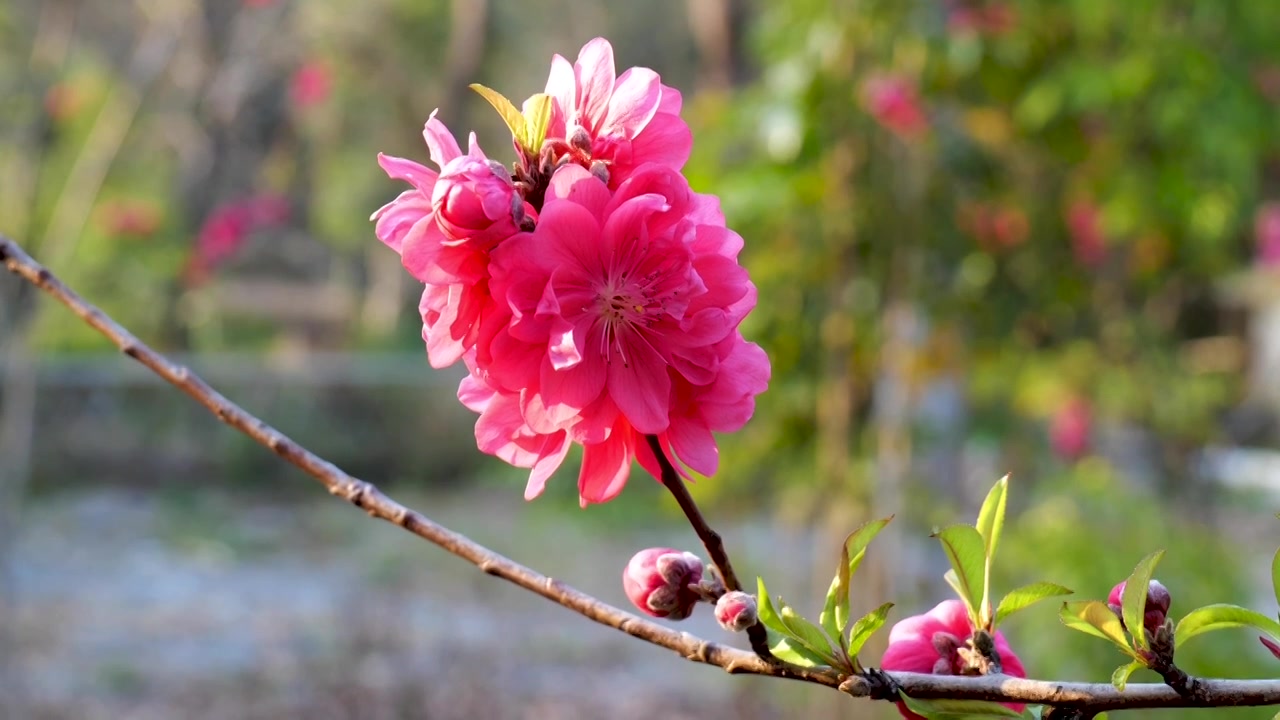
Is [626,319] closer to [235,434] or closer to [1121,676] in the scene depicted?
[1121,676]

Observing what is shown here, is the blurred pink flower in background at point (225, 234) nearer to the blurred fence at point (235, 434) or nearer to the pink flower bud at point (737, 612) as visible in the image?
the blurred fence at point (235, 434)

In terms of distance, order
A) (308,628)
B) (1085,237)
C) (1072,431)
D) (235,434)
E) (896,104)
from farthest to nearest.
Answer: (235,434) < (308,628) < (1072,431) < (1085,237) < (896,104)

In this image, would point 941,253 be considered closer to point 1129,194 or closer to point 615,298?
point 1129,194

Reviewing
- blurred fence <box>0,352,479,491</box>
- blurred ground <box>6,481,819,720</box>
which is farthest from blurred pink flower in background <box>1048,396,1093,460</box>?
blurred fence <box>0,352,479,491</box>

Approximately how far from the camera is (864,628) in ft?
1.86

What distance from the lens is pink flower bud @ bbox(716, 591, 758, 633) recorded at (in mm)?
519

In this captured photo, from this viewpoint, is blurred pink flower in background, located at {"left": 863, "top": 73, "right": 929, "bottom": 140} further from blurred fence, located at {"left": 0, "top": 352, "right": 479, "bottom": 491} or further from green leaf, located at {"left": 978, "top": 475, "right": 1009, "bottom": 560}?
blurred fence, located at {"left": 0, "top": 352, "right": 479, "bottom": 491}

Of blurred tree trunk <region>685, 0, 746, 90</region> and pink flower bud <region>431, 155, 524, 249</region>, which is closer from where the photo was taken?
pink flower bud <region>431, 155, 524, 249</region>

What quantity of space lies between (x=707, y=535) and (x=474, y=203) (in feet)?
0.62

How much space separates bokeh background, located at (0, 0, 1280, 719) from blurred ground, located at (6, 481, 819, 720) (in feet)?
0.08

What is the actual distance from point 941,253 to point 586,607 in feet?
8.35

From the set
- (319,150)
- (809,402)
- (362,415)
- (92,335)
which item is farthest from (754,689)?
(319,150)

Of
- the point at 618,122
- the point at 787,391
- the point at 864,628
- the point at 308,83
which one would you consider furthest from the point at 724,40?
the point at 864,628

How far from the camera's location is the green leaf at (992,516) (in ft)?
1.97
